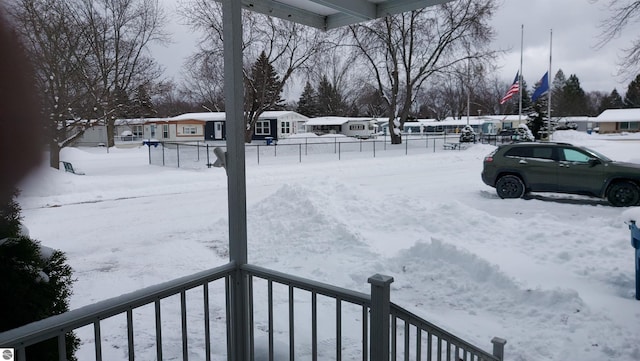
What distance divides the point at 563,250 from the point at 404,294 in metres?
3.19

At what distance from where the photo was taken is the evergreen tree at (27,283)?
6.60ft

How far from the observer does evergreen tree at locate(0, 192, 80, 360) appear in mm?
2012

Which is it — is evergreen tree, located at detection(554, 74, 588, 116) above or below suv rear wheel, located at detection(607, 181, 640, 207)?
above

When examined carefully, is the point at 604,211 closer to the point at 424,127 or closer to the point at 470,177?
the point at 470,177

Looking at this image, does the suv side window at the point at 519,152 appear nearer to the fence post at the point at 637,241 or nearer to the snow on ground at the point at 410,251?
the snow on ground at the point at 410,251

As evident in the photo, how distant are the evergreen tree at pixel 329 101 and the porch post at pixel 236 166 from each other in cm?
5364

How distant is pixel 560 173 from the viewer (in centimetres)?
1201

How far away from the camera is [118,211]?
1135cm

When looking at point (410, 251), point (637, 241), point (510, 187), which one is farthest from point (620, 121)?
point (637, 241)

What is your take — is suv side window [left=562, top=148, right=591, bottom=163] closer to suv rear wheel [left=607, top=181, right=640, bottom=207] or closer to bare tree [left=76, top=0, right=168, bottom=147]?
suv rear wheel [left=607, top=181, right=640, bottom=207]

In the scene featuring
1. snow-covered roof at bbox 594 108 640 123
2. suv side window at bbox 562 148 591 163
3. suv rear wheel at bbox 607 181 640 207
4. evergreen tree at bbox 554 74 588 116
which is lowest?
suv rear wheel at bbox 607 181 640 207

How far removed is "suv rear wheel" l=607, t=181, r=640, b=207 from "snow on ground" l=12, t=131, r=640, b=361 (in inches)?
16.5

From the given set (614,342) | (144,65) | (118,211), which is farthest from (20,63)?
(144,65)

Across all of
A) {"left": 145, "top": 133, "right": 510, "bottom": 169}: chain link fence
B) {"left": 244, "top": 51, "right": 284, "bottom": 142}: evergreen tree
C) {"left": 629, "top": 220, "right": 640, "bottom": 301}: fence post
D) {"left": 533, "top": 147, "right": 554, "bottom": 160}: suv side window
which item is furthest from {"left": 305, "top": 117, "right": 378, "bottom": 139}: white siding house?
{"left": 629, "top": 220, "right": 640, "bottom": 301}: fence post
